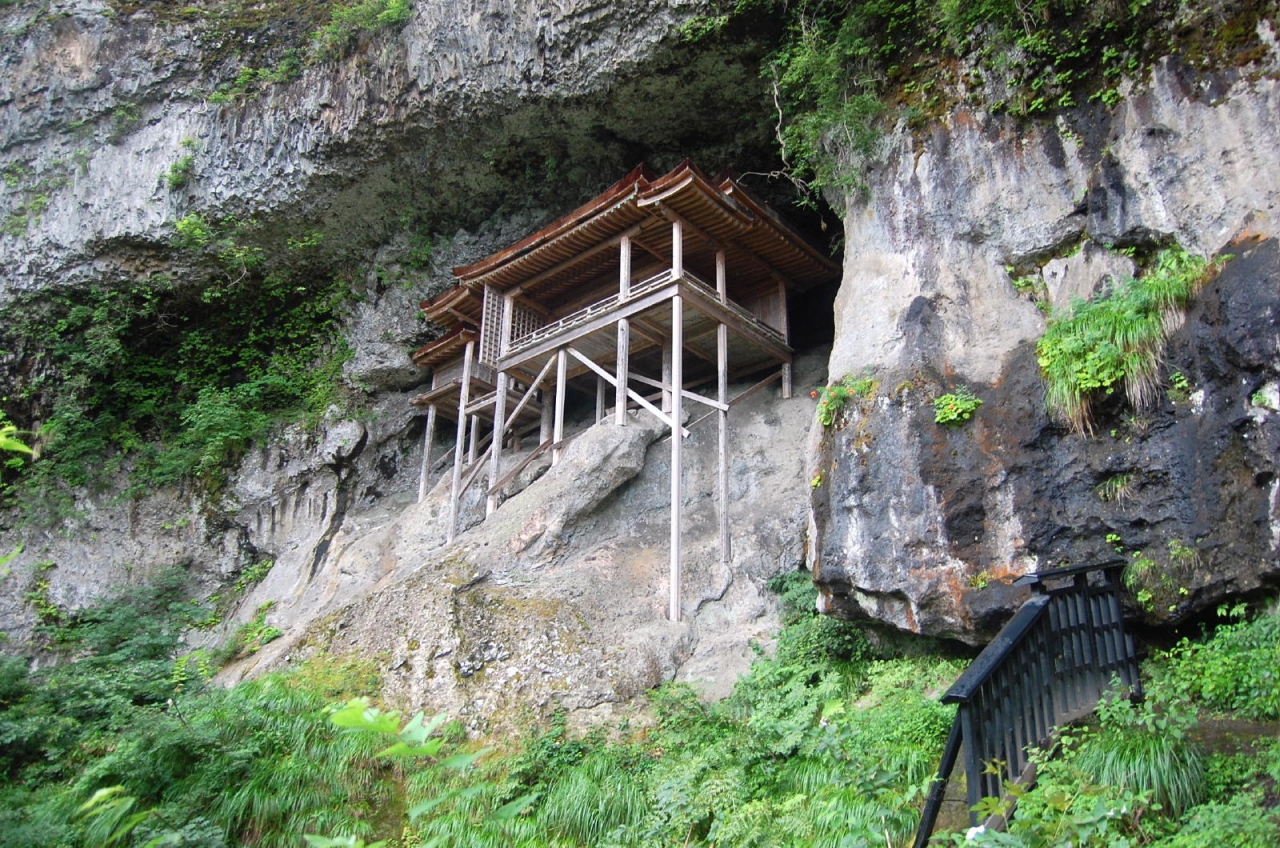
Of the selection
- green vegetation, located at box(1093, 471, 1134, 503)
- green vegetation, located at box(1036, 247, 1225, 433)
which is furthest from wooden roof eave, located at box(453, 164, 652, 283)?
green vegetation, located at box(1093, 471, 1134, 503)

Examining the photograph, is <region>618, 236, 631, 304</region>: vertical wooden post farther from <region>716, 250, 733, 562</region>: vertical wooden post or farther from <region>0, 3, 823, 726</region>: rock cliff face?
<region>0, 3, 823, 726</region>: rock cliff face

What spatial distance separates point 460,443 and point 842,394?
1020 centimetres

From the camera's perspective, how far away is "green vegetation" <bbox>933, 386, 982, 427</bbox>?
907cm

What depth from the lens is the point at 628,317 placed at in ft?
50.4

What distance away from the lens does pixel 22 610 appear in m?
18.1

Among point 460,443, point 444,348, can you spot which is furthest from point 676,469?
point 444,348

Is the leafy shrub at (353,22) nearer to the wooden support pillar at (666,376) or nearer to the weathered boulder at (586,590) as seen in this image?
the wooden support pillar at (666,376)

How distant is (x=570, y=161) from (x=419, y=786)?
13.1 m

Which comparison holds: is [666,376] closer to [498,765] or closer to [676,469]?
[676,469]

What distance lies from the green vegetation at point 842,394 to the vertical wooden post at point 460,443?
9.09m

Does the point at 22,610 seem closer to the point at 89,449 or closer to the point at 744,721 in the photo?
the point at 89,449

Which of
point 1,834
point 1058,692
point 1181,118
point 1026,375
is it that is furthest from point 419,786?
point 1181,118

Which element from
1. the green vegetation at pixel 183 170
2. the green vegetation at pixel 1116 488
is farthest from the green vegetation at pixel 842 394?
the green vegetation at pixel 183 170

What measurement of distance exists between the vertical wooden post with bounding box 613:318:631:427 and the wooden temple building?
0.03m
